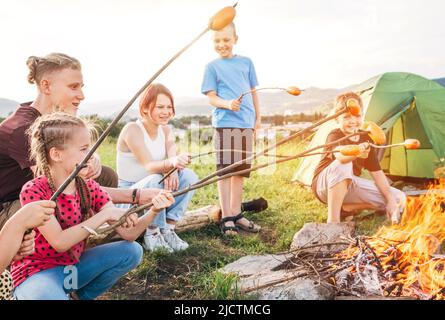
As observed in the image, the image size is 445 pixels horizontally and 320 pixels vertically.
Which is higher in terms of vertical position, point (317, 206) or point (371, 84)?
point (371, 84)

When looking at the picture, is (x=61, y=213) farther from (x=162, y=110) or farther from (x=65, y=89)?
(x=162, y=110)

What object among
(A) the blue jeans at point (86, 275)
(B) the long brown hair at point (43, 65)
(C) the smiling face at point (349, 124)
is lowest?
(A) the blue jeans at point (86, 275)

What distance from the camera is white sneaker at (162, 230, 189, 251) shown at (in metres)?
2.06

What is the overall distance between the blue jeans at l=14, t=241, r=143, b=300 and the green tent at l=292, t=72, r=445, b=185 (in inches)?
56.6

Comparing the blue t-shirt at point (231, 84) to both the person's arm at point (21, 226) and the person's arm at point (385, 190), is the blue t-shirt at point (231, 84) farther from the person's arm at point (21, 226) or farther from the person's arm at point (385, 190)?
the person's arm at point (21, 226)

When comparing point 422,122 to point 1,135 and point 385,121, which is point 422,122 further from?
point 1,135

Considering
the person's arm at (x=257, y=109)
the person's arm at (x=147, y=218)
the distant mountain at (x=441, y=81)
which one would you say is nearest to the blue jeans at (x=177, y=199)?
the person's arm at (x=257, y=109)

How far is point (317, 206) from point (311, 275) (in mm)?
888

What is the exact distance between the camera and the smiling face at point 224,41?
1938mm

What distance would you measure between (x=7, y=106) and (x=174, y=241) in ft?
2.58

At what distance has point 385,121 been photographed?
111 inches

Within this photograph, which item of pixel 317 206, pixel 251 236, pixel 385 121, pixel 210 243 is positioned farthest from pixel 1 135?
pixel 385 121

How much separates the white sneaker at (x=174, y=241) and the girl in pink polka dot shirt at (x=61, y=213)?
2.04ft
